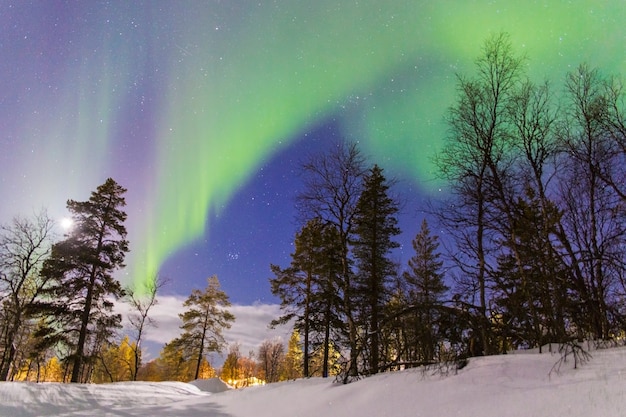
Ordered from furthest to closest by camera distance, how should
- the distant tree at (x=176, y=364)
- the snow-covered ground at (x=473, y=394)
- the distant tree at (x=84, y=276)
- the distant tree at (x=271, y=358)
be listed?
the distant tree at (x=271, y=358) < the distant tree at (x=176, y=364) < the distant tree at (x=84, y=276) < the snow-covered ground at (x=473, y=394)

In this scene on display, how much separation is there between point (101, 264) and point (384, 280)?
17.4 metres

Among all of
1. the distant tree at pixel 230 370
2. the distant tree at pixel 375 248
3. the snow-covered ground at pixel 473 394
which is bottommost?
the distant tree at pixel 230 370

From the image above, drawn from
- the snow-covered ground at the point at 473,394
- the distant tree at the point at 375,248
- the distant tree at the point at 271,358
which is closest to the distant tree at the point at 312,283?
the distant tree at the point at 375,248

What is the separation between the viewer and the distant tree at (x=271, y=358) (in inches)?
2402

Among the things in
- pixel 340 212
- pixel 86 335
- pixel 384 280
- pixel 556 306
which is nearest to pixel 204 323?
pixel 86 335

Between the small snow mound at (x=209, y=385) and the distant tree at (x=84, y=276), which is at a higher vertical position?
the distant tree at (x=84, y=276)

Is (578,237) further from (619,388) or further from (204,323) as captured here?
(204,323)

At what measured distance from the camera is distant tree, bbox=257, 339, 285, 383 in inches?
2402

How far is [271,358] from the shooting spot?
64.3 metres

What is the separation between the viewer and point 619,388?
385cm

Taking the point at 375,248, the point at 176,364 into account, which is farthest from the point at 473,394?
the point at 176,364

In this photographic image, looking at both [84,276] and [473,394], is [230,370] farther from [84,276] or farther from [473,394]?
[473,394]

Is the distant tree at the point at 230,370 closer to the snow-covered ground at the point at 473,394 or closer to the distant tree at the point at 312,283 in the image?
the distant tree at the point at 312,283

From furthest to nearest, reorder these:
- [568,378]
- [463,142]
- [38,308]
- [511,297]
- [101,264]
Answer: [101,264] < [38,308] < [463,142] < [511,297] < [568,378]
